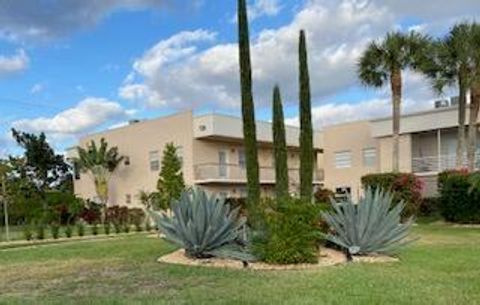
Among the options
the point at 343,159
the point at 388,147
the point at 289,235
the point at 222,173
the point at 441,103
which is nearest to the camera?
the point at 289,235

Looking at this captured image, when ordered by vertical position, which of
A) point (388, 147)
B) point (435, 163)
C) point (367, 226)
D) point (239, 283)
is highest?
point (388, 147)

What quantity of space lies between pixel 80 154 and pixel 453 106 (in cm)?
2761

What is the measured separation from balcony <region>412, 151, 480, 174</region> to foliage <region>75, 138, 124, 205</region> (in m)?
22.4

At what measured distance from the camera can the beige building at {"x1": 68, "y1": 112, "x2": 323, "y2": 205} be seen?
45.8 meters

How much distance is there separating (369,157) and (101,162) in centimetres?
2007

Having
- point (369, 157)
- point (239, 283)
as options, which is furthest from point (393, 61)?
point (239, 283)

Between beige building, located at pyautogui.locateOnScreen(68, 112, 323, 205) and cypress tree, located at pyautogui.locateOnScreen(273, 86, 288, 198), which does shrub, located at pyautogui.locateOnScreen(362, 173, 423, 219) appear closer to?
beige building, located at pyautogui.locateOnScreen(68, 112, 323, 205)

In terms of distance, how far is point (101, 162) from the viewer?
51.7 metres

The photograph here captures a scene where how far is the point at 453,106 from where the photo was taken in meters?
40.2

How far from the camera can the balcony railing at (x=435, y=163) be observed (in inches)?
1588

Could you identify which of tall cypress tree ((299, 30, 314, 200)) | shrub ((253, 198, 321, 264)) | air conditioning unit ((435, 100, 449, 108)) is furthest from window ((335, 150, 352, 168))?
shrub ((253, 198, 321, 264))

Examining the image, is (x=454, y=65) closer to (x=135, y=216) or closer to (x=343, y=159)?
(x=343, y=159)

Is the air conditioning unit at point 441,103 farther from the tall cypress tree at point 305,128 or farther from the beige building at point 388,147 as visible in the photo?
the tall cypress tree at point 305,128

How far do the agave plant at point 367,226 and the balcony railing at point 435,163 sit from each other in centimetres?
2668
